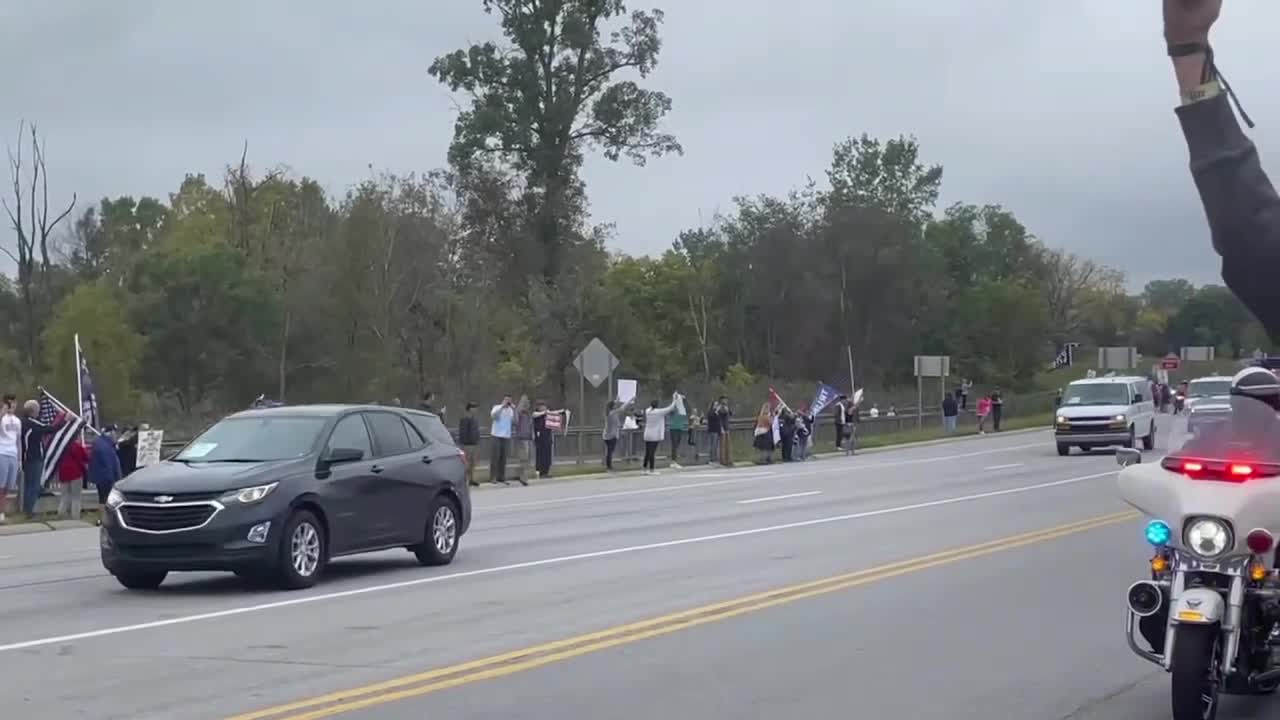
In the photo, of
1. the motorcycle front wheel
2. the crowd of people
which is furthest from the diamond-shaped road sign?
the motorcycle front wheel

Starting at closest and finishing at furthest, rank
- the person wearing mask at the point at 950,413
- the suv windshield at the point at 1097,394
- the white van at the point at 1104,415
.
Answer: the white van at the point at 1104,415 → the suv windshield at the point at 1097,394 → the person wearing mask at the point at 950,413

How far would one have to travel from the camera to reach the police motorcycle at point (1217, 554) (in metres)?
7.95

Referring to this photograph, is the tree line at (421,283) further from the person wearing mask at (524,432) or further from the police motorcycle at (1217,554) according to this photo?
the police motorcycle at (1217,554)

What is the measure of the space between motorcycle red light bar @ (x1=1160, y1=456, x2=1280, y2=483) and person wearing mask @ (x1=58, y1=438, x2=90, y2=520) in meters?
19.9

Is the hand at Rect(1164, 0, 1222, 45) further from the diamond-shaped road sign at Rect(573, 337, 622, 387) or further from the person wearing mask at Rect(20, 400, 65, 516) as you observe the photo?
the diamond-shaped road sign at Rect(573, 337, 622, 387)

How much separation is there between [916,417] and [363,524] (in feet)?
170

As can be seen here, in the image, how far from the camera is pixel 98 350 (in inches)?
2283

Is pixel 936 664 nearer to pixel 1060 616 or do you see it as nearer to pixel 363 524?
pixel 1060 616

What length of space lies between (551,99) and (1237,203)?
5670 centimetres

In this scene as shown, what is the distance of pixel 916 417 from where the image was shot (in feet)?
218

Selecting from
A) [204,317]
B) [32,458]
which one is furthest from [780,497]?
[204,317]

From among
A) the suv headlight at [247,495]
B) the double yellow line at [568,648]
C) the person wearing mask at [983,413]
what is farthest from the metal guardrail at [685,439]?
the double yellow line at [568,648]

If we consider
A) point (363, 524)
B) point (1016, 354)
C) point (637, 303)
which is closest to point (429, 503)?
point (363, 524)

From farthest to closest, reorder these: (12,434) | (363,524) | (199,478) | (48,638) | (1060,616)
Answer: (12,434)
(363,524)
(199,478)
(1060,616)
(48,638)
